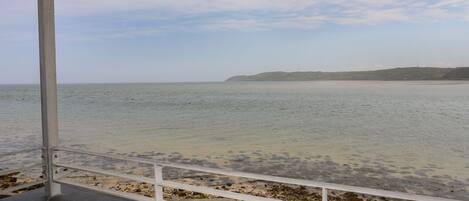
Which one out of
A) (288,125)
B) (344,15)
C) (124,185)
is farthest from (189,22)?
(124,185)

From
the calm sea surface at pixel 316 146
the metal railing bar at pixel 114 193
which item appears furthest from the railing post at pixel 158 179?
the calm sea surface at pixel 316 146

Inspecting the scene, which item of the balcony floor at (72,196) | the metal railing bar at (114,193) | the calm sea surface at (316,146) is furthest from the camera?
the calm sea surface at (316,146)

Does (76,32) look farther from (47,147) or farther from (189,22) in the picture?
(47,147)

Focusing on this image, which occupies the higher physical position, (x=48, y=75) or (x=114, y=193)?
(x=48, y=75)

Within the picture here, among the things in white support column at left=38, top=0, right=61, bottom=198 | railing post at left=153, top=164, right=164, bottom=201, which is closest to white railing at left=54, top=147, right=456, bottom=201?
railing post at left=153, top=164, right=164, bottom=201

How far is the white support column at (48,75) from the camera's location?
11.2 feet

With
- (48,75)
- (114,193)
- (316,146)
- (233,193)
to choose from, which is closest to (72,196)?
(114,193)

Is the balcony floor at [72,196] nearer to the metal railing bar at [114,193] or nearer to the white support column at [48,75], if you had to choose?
the metal railing bar at [114,193]

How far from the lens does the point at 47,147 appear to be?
361cm

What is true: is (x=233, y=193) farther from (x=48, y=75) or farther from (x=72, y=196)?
(x=48, y=75)

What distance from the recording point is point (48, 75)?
137 inches

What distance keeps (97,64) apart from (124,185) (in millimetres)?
41398

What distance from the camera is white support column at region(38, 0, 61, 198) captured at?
341 cm

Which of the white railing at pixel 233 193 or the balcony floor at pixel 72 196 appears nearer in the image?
the white railing at pixel 233 193
